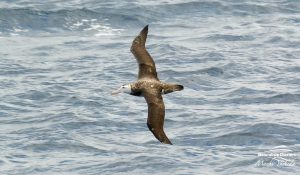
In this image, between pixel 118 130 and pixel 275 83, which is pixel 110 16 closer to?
pixel 275 83

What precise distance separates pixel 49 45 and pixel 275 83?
7007 millimetres

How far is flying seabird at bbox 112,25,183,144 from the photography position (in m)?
15.6

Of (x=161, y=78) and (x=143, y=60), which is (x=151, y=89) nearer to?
(x=143, y=60)

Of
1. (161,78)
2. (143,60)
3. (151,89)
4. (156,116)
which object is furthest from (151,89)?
(161,78)

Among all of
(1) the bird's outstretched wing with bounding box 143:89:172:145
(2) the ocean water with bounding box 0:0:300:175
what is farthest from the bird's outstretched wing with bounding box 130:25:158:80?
(2) the ocean water with bounding box 0:0:300:175

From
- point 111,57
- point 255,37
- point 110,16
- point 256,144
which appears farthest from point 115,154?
point 110,16

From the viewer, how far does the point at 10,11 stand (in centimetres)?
3120

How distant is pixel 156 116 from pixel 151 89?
1153mm

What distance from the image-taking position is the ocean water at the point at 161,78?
19.0m

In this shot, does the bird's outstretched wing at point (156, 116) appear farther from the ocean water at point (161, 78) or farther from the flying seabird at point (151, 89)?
the ocean water at point (161, 78)

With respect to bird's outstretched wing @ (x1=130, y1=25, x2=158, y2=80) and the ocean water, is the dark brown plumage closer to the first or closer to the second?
bird's outstretched wing @ (x1=130, y1=25, x2=158, y2=80)

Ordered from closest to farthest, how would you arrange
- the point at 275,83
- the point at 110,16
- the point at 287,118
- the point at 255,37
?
the point at 287,118 → the point at 275,83 → the point at 255,37 → the point at 110,16

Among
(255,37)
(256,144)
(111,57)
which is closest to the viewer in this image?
(256,144)

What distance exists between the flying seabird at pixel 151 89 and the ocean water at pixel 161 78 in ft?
5.95
